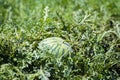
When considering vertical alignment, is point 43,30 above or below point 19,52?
above

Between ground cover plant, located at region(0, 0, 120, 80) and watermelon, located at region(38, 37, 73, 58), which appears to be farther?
watermelon, located at region(38, 37, 73, 58)

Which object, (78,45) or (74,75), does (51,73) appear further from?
(78,45)

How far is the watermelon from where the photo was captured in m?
2.48

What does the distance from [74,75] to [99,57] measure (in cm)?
24

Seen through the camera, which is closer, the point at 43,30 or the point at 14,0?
the point at 43,30

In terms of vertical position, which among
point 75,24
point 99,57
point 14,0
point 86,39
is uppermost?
point 14,0

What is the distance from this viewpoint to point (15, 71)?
2.33 metres

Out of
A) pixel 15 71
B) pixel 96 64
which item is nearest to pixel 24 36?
pixel 15 71

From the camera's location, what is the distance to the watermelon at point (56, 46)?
2.48 metres

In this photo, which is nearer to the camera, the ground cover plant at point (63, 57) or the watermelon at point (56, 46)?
the ground cover plant at point (63, 57)

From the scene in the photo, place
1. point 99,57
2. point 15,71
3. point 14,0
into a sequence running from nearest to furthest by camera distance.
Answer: point 15,71, point 99,57, point 14,0

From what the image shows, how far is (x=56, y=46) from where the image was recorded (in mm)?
2525

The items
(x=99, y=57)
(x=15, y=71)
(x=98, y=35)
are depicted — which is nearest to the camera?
(x=15, y=71)

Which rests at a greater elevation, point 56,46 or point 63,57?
point 56,46
